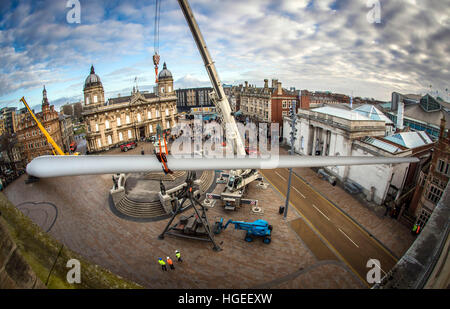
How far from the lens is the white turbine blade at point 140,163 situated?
3.45 meters

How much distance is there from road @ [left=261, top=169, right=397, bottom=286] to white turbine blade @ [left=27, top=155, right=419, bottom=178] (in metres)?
13.1

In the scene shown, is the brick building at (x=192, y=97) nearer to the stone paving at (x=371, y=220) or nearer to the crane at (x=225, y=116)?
the crane at (x=225, y=116)

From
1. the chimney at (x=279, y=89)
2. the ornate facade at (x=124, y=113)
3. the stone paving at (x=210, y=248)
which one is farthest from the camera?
the chimney at (x=279, y=89)

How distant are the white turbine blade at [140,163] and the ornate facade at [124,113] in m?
42.4

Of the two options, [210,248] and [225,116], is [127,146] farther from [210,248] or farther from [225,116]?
[210,248]

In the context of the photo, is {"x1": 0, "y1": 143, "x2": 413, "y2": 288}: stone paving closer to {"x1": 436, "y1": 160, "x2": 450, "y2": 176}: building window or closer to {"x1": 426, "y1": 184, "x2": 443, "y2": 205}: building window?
{"x1": 426, "y1": 184, "x2": 443, "y2": 205}: building window

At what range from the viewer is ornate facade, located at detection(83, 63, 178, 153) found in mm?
41094

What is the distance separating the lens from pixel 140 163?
4320mm

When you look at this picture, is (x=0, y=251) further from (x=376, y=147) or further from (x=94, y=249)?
(x=376, y=147)

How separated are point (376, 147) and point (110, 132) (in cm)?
4615

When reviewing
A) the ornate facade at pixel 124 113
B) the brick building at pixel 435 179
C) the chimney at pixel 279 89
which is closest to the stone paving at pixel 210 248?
the brick building at pixel 435 179

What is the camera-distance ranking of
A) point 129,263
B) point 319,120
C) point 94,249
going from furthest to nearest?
point 319,120 < point 94,249 < point 129,263

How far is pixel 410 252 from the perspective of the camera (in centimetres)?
680
